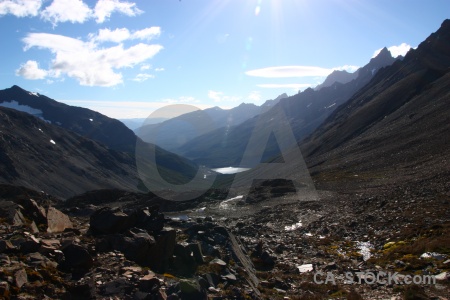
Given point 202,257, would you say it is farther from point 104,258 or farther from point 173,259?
point 104,258

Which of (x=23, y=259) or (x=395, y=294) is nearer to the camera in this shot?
(x=23, y=259)

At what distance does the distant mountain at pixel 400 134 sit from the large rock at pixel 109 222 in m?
48.1

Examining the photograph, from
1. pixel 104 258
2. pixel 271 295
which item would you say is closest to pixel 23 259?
pixel 104 258

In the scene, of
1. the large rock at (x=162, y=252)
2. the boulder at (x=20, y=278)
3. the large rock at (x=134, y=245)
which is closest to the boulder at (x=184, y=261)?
the large rock at (x=162, y=252)

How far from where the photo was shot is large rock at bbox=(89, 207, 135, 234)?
67.9 feet

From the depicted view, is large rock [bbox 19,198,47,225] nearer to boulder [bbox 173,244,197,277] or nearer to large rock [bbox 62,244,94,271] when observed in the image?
large rock [bbox 62,244,94,271]

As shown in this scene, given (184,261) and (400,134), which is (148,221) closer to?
(184,261)

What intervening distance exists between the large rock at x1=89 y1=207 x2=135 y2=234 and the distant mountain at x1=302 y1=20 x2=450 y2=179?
158 feet

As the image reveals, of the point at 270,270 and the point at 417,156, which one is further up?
the point at 417,156

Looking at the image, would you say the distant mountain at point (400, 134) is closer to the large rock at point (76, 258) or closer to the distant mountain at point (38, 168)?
the large rock at point (76, 258)

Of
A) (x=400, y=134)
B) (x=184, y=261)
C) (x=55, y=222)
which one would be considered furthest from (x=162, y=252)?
(x=400, y=134)

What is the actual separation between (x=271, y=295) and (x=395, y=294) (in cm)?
617

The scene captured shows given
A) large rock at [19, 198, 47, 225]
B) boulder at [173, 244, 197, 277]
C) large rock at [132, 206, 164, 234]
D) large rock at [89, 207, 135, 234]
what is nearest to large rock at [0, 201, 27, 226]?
large rock at [19, 198, 47, 225]

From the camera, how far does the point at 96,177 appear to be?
196750 mm
